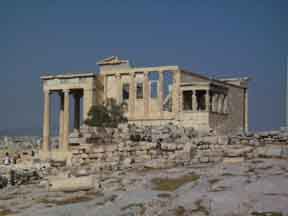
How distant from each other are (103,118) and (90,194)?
49.0 metres

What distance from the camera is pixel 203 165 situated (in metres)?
20.6

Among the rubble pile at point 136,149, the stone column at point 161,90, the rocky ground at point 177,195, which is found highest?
the stone column at point 161,90

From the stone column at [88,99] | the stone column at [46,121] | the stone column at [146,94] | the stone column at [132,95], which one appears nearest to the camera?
the stone column at [146,94]

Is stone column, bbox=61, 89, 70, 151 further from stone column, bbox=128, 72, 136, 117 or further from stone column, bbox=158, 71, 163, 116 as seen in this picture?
stone column, bbox=158, 71, 163, 116

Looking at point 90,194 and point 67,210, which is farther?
point 90,194

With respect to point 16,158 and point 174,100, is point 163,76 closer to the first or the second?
point 174,100

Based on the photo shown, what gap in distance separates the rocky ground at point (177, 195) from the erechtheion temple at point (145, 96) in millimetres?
49129

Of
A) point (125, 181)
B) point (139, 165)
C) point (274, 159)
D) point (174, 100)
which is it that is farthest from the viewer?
point (174, 100)

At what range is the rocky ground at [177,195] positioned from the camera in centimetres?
1309

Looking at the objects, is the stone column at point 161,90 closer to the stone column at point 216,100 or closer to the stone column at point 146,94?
the stone column at point 146,94

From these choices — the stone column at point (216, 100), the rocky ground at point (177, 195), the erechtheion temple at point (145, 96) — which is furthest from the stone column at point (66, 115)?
the rocky ground at point (177, 195)

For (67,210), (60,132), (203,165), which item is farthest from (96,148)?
(60,132)

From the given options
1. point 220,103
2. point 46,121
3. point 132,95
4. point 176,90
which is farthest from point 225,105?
point 46,121

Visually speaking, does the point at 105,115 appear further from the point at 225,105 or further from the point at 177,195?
the point at 177,195
